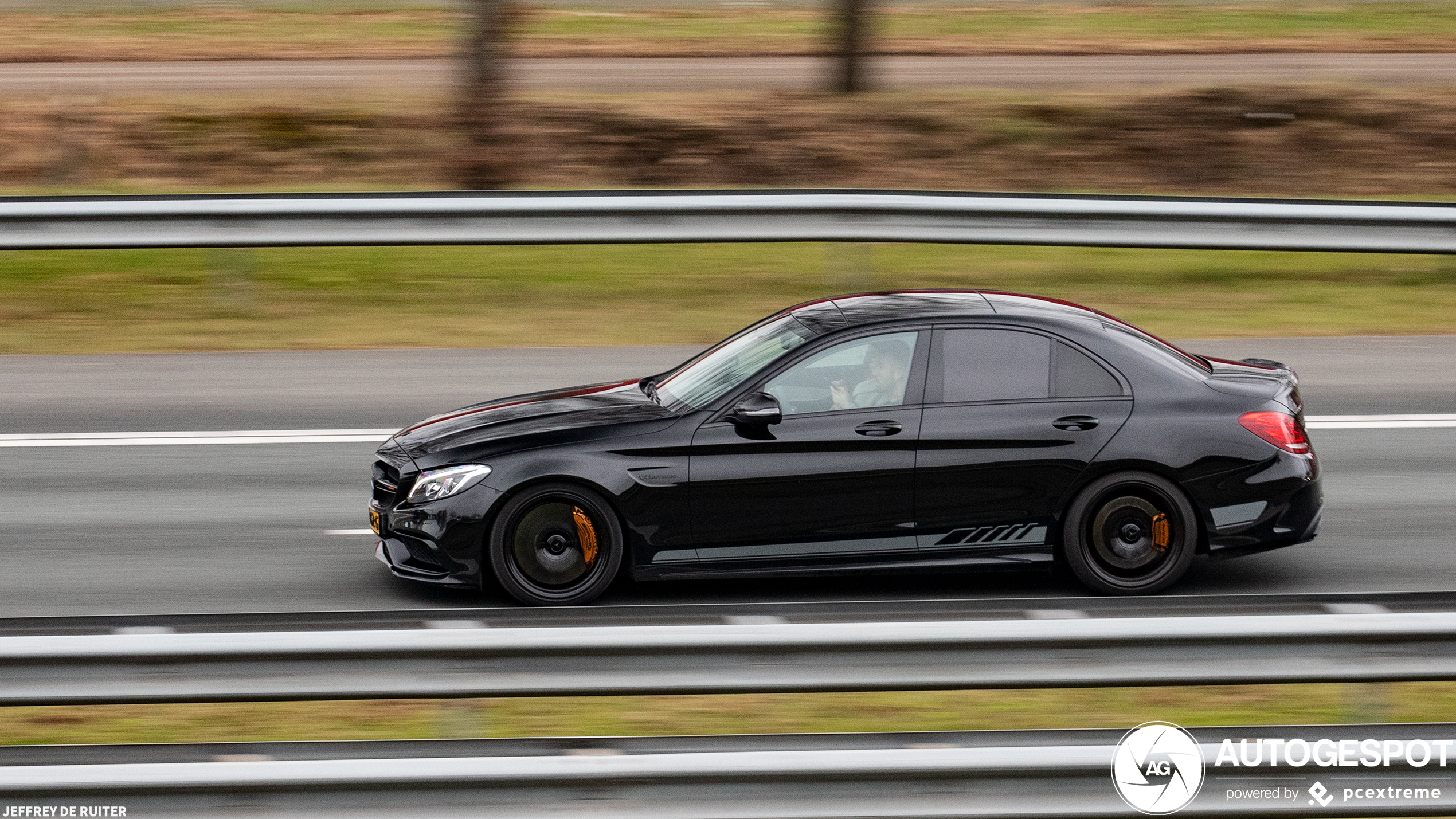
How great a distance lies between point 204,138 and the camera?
19609 millimetres

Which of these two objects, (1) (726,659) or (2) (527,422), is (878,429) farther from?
(1) (726,659)

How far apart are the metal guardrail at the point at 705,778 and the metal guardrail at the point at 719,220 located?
29.6ft

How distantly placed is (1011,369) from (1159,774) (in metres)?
3.26

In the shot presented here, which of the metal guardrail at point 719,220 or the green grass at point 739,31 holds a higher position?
the green grass at point 739,31

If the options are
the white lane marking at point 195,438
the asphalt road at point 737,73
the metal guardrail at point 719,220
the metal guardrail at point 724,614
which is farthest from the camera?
the asphalt road at point 737,73

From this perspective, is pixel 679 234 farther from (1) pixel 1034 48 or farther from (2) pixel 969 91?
(1) pixel 1034 48

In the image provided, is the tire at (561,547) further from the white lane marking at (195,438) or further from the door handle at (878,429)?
the white lane marking at (195,438)

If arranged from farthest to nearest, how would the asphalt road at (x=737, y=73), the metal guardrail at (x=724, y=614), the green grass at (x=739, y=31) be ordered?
the green grass at (x=739, y=31)
the asphalt road at (x=737, y=73)
the metal guardrail at (x=724, y=614)

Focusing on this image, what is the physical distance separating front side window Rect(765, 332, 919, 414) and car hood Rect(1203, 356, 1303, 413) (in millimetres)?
1513

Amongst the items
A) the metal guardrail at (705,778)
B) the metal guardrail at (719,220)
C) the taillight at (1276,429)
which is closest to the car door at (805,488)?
the taillight at (1276,429)

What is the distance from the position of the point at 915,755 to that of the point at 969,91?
1769 centimetres

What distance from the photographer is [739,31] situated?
29.5 meters

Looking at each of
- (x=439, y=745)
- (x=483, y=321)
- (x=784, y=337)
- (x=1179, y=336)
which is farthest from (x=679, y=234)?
(x=439, y=745)

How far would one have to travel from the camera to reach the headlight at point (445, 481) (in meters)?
7.42
